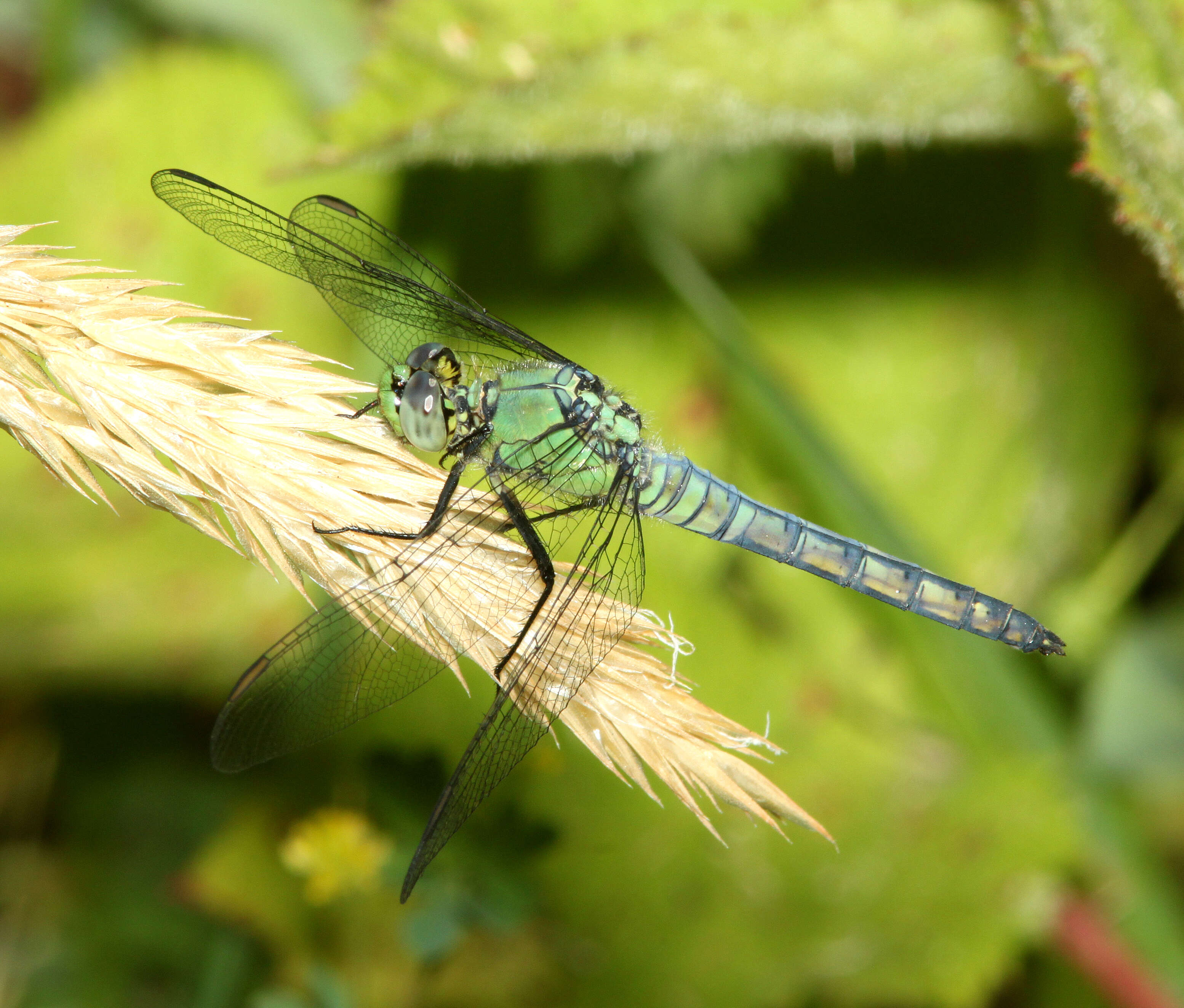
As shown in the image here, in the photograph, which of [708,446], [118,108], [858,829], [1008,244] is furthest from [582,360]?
[118,108]

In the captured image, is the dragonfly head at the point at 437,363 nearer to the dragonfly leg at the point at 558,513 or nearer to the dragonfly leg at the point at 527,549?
the dragonfly leg at the point at 527,549

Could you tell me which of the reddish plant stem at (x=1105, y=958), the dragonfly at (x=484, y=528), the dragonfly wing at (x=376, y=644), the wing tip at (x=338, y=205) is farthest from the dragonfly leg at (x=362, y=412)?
the reddish plant stem at (x=1105, y=958)

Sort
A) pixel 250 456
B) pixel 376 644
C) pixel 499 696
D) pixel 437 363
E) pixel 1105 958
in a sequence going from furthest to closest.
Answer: pixel 1105 958, pixel 437 363, pixel 376 644, pixel 499 696, pixel 250 456

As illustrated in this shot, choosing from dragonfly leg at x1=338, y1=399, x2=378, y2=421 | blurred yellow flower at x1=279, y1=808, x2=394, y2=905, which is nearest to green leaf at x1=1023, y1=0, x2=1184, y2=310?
dragonfly leg at x1=338, y1=399, x2=378, y2=421

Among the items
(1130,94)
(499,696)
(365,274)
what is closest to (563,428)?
(365,274)

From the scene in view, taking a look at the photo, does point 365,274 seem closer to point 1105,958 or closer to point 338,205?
point 338,205

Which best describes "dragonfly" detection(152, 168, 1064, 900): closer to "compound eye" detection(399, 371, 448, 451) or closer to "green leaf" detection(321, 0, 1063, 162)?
"compound eye" detection(399, 371, 448, 451)
